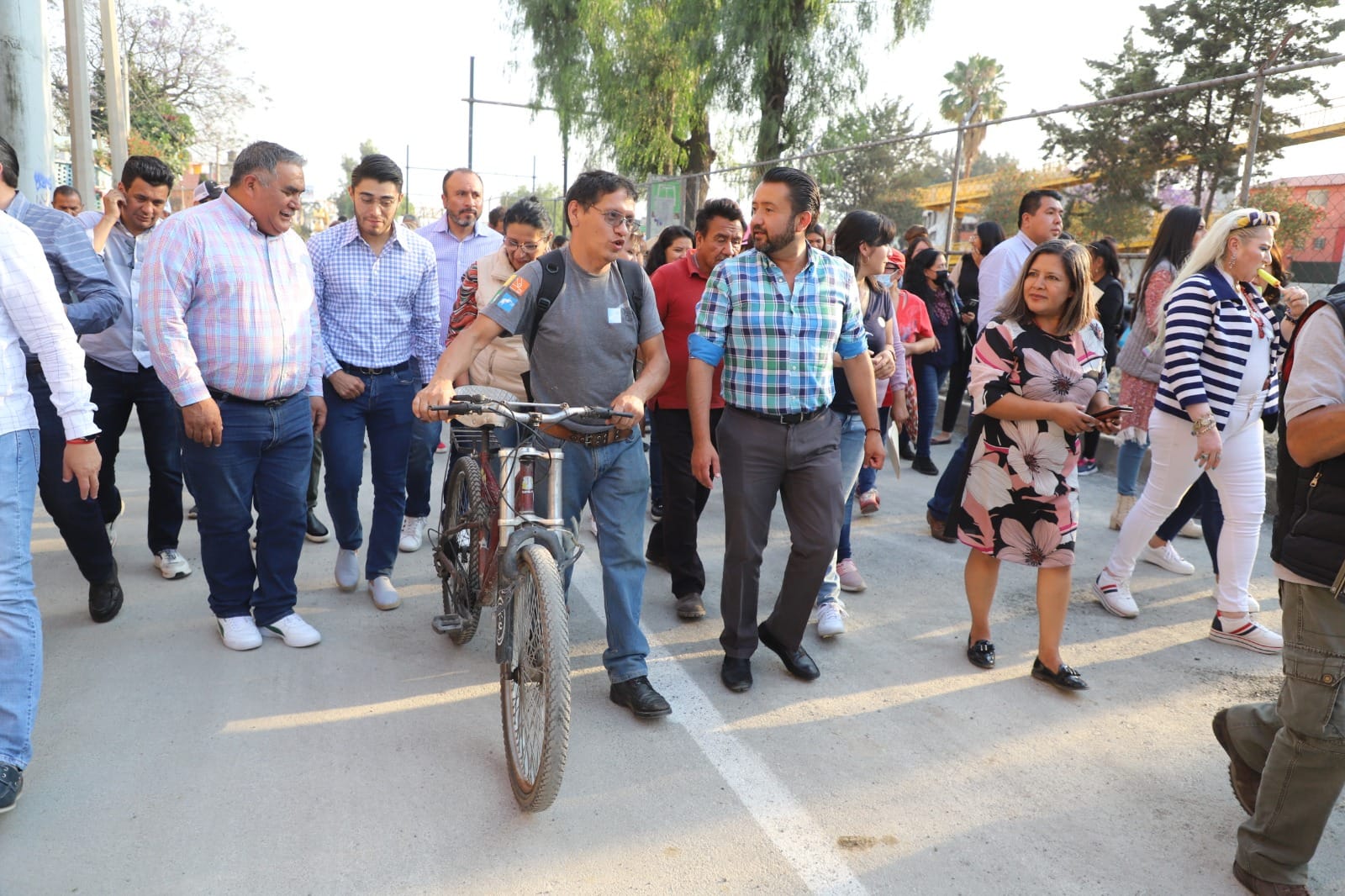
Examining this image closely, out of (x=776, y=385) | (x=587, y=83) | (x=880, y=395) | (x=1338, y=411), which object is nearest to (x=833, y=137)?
(x=587, y=83)

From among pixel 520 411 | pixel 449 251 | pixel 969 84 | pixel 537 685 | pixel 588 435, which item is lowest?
pixel 537 685

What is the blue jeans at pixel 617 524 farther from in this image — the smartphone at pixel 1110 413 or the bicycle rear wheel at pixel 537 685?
the smartphone at pixel 1110 413

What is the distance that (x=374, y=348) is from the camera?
4.72 meters

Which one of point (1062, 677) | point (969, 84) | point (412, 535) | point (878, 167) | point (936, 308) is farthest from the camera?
point (969, 84)

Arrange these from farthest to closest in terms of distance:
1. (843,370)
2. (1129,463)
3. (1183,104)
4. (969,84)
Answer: (969,84) < (1183,104) < (1129,463) < (843,370)

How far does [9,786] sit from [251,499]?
1617 mm

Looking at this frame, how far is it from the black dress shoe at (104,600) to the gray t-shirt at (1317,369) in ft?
15.7

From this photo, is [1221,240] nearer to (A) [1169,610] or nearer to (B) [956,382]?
(A) [1169,610]

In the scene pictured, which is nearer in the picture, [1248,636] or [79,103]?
[1248,636]

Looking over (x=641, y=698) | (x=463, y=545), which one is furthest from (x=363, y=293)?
(x=641, y=698)

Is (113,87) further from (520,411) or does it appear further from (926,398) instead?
(520,411)

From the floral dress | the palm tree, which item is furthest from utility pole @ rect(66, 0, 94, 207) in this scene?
the palm tree

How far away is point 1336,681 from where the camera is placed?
2.53 meters

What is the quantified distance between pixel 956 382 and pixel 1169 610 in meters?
4.17
